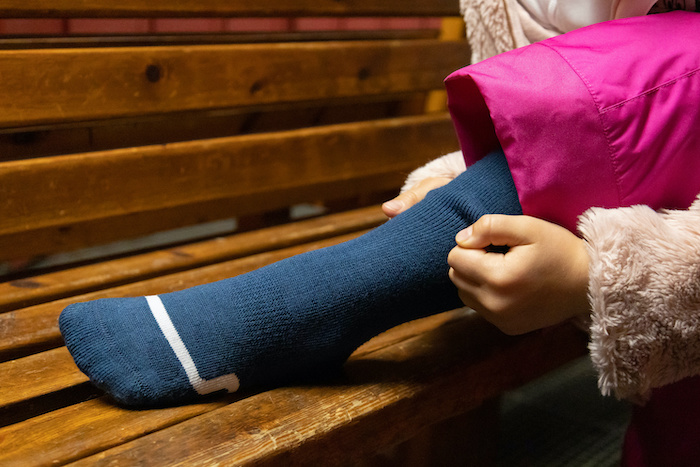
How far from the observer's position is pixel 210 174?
3.56ft

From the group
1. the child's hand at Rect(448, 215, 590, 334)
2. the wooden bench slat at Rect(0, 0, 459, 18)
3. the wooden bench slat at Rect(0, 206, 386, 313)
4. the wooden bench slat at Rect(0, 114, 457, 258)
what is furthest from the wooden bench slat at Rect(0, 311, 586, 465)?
the wooden bench slat at Rect(0, 0, 459, 18)

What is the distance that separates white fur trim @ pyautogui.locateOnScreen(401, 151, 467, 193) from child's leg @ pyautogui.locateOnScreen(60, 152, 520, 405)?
193mm

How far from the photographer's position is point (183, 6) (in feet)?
3.25

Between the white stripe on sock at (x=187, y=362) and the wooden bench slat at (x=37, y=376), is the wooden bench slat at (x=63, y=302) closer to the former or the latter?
the wooden bench slat at (x=37, y=376)

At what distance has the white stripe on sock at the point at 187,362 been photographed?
1.95ft

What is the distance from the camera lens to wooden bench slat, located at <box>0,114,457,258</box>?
93 cm

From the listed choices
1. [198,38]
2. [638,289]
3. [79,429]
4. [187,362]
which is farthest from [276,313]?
[198,38]

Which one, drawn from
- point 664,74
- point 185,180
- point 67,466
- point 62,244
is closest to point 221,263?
point 185,180

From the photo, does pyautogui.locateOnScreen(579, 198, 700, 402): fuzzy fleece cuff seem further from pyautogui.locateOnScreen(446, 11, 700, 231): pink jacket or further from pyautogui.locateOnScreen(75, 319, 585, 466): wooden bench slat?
pyautogui.locateOnScreen(75, 319, 585, 466): wooden bench slat

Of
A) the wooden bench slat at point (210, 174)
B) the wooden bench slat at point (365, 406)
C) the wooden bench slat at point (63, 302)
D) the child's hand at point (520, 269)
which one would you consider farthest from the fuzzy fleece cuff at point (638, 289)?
the wooden bench slat at point (210, 174)

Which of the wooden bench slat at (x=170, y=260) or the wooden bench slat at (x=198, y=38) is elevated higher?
the wooden bench slat at (x=198, y=38)

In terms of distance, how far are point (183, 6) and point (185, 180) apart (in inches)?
10.8

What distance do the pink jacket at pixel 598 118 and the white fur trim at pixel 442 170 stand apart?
0.79ft

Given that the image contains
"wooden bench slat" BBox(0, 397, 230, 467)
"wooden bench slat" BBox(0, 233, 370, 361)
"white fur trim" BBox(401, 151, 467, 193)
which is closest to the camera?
"wooden bench slat" BBox(0, 397, 230, 467)
